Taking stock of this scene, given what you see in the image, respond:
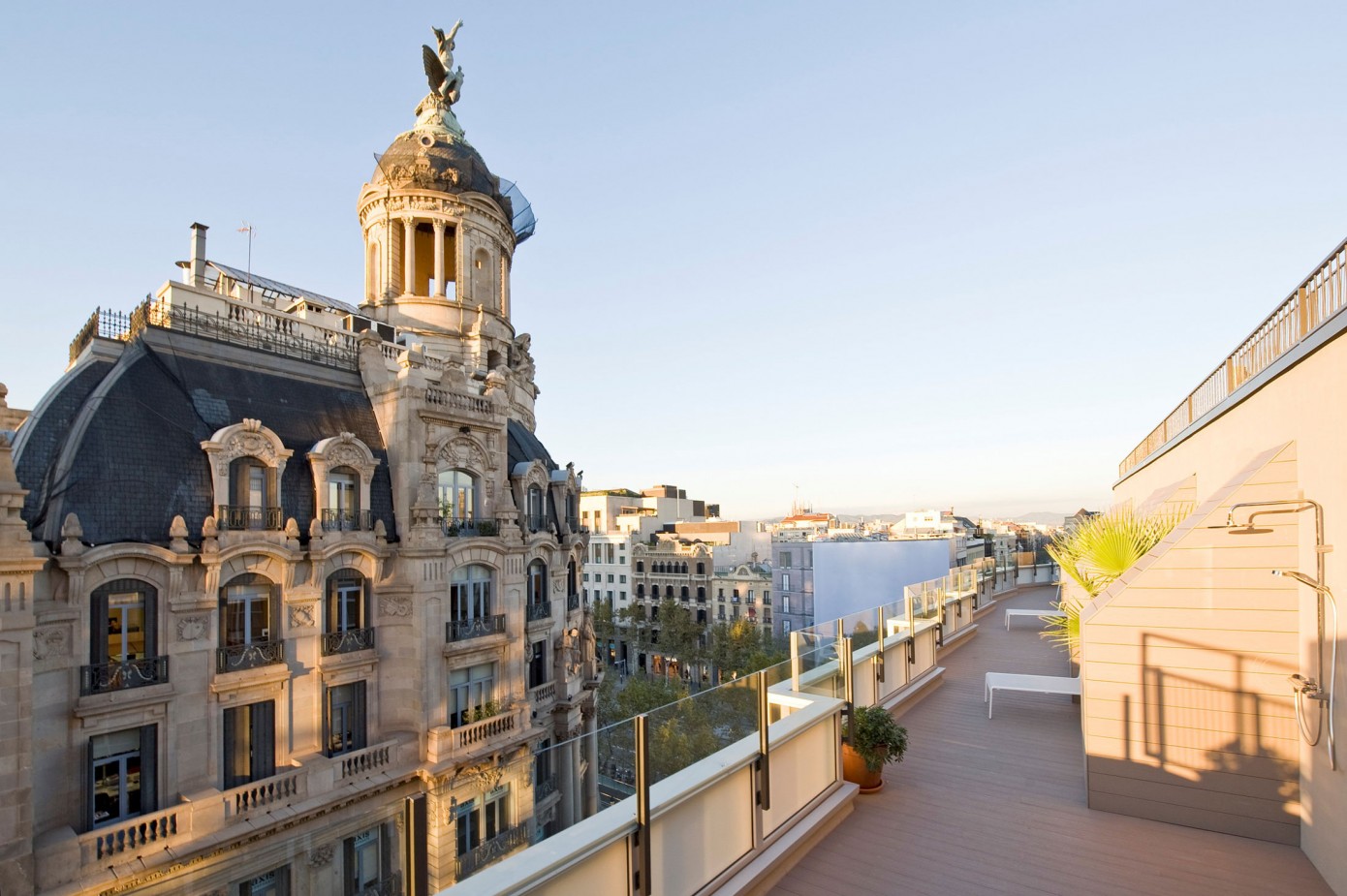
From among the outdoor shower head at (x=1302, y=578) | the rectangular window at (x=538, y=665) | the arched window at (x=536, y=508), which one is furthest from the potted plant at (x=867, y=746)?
the rectangular window at (x=538, y=665)

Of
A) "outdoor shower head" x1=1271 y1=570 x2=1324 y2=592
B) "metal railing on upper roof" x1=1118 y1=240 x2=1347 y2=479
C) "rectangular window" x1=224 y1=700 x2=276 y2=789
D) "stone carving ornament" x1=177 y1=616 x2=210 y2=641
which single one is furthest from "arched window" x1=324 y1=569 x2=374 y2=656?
"metal railing on upper roof" x1=1118 y1=240 x2=1347 y2=479

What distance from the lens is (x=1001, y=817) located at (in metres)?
7.29

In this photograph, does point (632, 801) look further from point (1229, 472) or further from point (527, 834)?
point (1229, 472)

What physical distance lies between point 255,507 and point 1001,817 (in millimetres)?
16440

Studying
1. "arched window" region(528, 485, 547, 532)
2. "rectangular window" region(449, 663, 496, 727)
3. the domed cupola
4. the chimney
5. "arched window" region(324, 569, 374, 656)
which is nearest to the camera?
"arched window" region(324, 569, 374, 656)

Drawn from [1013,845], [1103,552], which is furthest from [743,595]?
[1013,845]

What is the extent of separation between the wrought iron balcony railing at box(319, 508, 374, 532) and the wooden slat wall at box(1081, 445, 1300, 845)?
655 inches

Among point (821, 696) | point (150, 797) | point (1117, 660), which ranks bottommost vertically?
point (150, 797)

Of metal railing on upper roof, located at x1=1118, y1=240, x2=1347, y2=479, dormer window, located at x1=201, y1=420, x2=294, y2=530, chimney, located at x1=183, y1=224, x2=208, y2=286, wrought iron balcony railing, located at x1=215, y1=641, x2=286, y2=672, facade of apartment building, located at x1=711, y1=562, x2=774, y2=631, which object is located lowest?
facade of apartment building, located at x1=711, y1=562, x2=774, y2=631

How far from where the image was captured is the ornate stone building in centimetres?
1270

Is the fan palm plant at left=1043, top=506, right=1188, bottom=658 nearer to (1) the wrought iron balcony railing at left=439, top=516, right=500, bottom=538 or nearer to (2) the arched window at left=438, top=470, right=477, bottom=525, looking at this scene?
(1) the wrought iron balcony railing at left=439, top=516, right=500, bottom=538

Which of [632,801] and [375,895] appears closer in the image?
[632,801]

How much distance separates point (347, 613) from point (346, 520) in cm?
254

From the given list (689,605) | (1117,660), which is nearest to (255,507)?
(1117,660)
